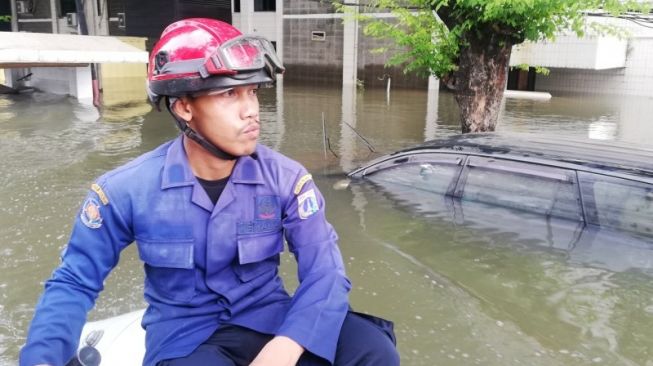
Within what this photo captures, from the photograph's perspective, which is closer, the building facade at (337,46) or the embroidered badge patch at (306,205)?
the embroidered badge patch at (306,205)

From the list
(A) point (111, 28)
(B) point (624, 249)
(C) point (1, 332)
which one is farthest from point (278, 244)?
(A) point (111, 28)

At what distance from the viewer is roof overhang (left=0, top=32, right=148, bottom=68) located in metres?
13.9

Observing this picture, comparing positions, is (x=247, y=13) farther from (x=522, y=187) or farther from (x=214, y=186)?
(x=214, y=186)

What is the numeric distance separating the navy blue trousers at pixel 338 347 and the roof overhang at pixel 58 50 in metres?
13.9

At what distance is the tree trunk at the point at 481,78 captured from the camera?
7512 mm

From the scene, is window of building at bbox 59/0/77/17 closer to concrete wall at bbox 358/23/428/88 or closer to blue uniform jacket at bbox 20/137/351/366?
concrete wall at bbox 358/23/428/88

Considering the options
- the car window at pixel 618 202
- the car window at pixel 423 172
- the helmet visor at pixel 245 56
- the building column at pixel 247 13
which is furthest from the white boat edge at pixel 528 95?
the helmet visor at pixel 245 56

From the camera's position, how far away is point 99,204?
5.91 ft

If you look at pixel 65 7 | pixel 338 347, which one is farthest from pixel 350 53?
pixel 338 347

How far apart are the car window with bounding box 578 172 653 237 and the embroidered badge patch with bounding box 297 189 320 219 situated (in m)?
3.33

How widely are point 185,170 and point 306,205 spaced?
0.43 meters

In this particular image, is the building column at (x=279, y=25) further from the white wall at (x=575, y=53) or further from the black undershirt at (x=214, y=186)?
the black undershirt at (x=214, y=186)

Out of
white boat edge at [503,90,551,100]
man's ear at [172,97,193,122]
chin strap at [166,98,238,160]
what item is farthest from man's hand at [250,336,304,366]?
white boat edge at [503,90,551,100]

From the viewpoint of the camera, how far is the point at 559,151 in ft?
16.2
